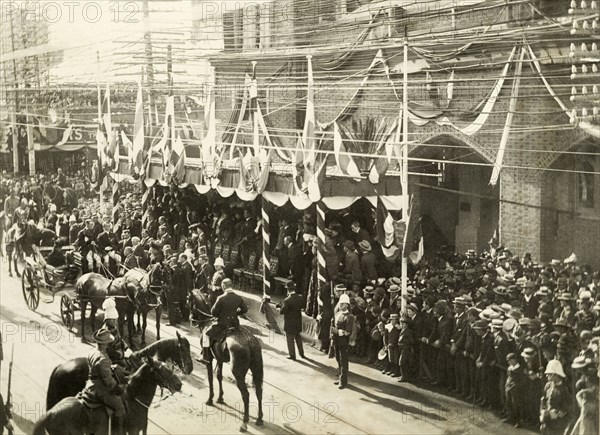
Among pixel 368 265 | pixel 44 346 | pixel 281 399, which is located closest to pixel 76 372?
pixel 44 346

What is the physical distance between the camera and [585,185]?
7301 millimetres

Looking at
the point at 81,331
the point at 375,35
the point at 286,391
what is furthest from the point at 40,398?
the point at 375,35

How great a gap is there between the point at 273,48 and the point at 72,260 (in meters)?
3.65

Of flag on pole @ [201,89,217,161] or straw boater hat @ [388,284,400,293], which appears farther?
flag on pole @ [201,89,217,161]

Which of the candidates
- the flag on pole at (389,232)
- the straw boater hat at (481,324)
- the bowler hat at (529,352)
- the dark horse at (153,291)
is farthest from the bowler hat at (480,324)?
the dark horse at (153,291)

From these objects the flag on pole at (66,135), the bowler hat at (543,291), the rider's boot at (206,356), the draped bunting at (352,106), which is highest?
the draped bunting at (352,106)

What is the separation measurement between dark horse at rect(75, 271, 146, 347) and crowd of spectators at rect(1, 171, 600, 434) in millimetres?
236

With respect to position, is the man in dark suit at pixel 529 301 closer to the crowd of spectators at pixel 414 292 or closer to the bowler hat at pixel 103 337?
the crowd of spectators at pixel 414 292

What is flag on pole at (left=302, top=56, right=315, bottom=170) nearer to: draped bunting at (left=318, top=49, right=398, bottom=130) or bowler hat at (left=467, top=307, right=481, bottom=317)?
draped bunting at (left=318, top=49, right=398, bottom=130)

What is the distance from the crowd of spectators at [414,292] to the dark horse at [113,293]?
0.78 feet

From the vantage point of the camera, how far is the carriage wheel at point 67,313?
8570mm

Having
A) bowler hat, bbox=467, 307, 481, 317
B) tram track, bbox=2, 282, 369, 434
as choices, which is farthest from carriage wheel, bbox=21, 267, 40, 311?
bowler hat, bbox=467, 307, 481, 317

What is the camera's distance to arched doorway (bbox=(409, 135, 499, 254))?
8.12m

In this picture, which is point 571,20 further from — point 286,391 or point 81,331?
point 81,331
